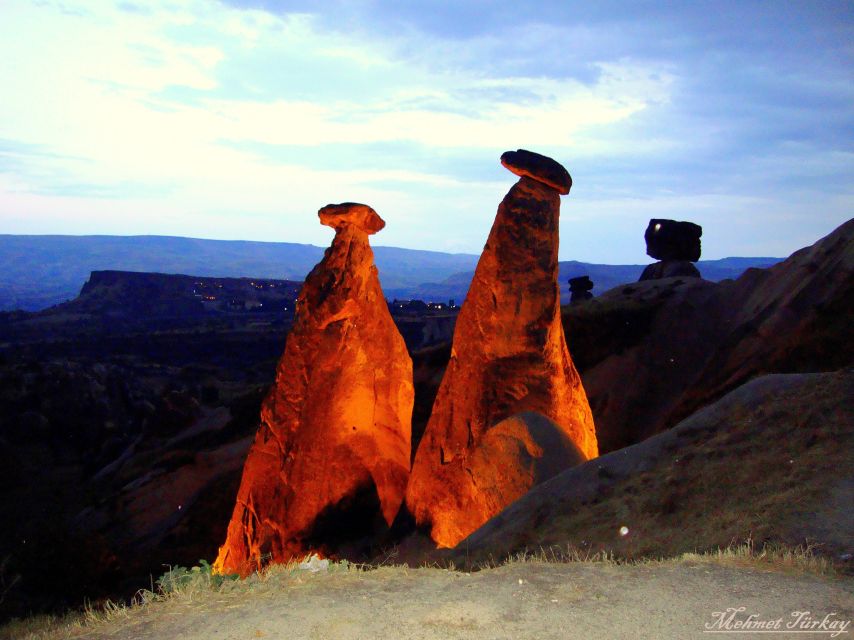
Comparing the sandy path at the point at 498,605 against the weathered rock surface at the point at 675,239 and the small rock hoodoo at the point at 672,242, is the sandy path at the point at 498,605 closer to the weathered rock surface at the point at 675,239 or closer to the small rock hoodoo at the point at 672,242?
the small rock hoodoo at the point at 672,242

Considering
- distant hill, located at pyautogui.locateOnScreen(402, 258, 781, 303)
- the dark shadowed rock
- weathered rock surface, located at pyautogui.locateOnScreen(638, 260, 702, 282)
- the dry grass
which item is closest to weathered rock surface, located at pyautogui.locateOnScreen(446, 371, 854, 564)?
the dry grass

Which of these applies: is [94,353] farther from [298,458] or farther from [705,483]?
[705,483]

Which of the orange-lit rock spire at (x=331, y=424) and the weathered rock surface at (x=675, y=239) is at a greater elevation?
the weathered rock surface at (x=675, y=239)

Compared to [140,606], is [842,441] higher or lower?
higher

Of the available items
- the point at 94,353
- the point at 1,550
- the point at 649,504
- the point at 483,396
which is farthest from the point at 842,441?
the point at 94,353

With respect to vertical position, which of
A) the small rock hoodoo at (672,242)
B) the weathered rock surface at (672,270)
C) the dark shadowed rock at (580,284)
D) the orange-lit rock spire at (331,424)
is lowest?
the orange-lit rock spire at (331,424)

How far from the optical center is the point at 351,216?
1089cm

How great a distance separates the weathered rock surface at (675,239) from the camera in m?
35.6

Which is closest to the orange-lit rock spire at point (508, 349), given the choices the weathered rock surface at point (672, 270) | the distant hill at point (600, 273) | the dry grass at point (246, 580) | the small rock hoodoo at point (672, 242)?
the dry grass at point (246, 580)

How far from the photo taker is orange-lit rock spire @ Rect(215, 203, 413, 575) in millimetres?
10492

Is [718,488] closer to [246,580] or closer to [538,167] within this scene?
[246,580]

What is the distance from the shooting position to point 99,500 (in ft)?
75.7

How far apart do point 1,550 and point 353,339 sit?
39.6ft

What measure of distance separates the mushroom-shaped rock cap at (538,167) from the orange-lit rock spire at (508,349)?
14 mm
